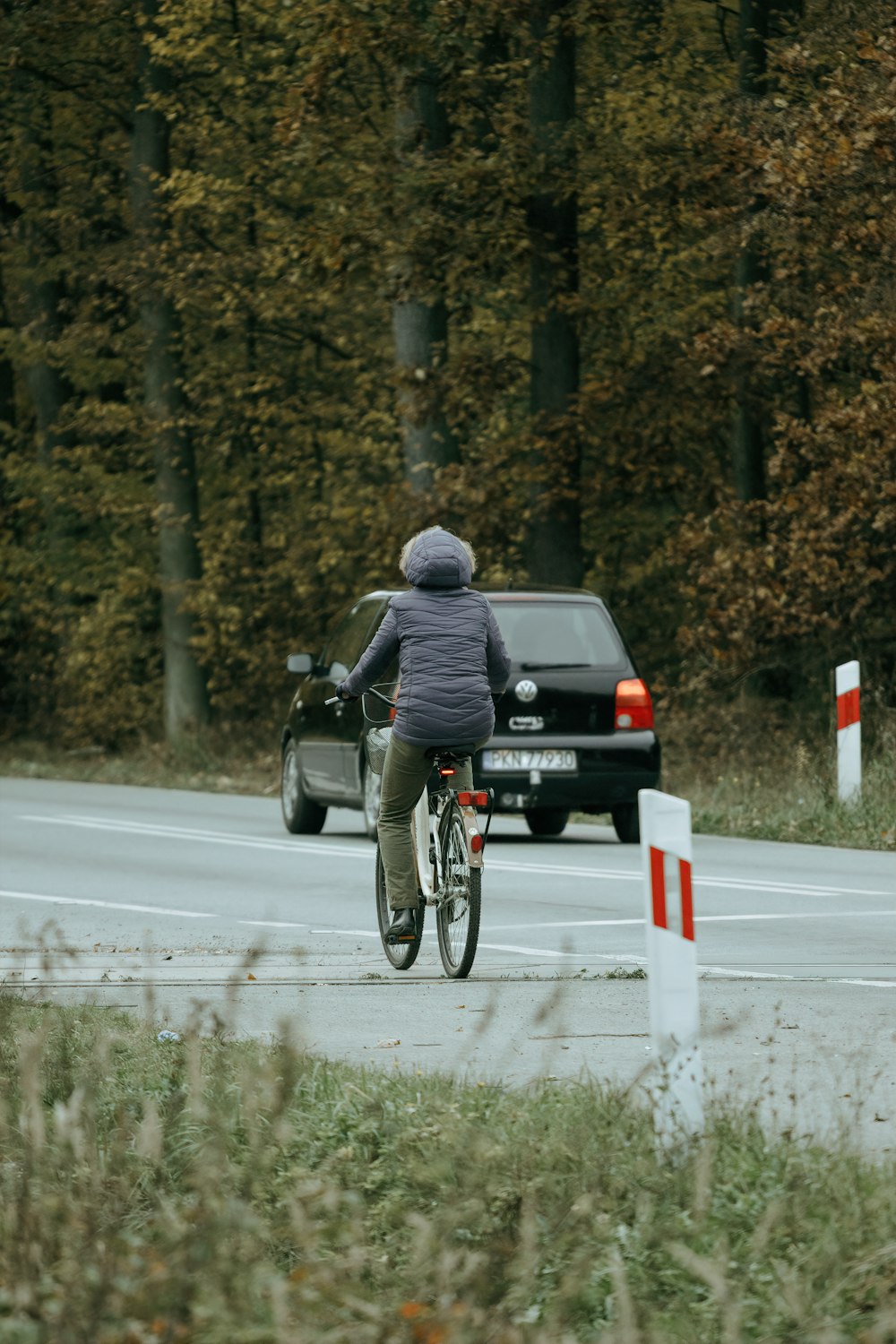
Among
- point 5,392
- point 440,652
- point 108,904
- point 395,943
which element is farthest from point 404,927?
point 5,392

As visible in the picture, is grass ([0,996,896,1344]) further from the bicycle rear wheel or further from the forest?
the forest

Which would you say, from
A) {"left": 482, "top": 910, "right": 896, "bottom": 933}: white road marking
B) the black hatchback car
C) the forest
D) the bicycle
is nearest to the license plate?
the black hatchback car

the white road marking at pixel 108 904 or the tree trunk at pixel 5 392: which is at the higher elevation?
the tree trunk at pixel 5 392

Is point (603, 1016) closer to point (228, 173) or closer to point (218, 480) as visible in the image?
point (228, 173)

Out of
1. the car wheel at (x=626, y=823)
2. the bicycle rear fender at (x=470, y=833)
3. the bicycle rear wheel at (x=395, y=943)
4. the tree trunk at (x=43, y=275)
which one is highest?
the tree trunk at (x=43, y=275)

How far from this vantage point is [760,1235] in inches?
178

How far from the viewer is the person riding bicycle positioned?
1033 cm

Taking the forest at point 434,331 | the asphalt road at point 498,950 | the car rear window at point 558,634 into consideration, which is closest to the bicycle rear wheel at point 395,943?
the asphalt road at point 498,950

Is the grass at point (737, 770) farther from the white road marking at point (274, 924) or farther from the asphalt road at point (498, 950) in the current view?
the white road marking at point (274, 924)

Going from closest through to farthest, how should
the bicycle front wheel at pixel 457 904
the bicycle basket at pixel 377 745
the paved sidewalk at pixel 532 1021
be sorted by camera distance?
the paved sidewalk at pixel 532 1021, the bicycle front wheel at pixel 457 904, the bicycle basket at pixel 377 745

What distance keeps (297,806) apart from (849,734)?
4275mm

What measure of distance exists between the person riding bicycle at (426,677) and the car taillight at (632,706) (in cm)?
751

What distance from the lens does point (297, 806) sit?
19656mm

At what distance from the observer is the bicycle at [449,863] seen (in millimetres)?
10188
